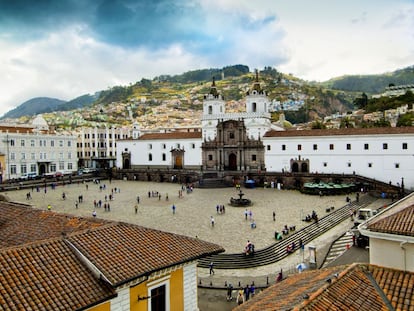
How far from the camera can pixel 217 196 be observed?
4166cm

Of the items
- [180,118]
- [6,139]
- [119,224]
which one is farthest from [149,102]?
[119,224]

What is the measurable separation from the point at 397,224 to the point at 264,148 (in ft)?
147

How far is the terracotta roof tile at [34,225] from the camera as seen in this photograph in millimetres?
11000

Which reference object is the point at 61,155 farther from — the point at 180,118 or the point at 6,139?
the point at 180,118

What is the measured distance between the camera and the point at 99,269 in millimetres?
8094

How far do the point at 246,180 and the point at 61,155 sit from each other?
34.6 metres

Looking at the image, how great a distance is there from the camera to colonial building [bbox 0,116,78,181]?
54225 millimetres

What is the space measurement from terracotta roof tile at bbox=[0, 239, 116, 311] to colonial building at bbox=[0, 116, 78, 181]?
2039 inches

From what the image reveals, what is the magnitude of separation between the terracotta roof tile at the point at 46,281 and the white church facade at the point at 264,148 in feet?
141

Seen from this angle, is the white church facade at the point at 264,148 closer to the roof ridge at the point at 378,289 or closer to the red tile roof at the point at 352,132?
the red tile roof at the point at 352,132

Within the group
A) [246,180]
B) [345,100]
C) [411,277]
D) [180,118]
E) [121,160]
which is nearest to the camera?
[411,277]

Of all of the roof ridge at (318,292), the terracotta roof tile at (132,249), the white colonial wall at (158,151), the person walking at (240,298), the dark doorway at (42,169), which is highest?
the white colonial wall at (158,151)

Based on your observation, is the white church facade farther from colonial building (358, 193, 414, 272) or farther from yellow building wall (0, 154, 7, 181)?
colonial building (358, 193, 414, 272)

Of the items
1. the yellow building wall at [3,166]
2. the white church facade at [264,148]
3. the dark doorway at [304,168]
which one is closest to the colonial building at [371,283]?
the white church facade at [264,148]
